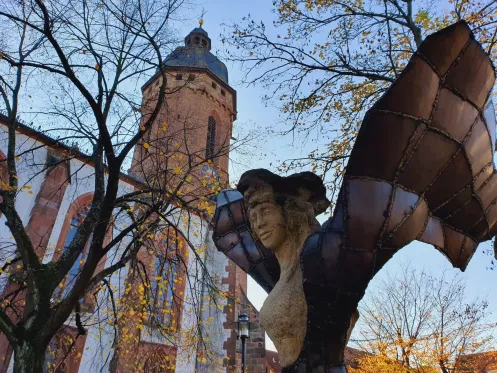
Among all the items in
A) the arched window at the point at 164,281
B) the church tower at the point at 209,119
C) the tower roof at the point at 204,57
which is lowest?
the arched window at the point at 164,281

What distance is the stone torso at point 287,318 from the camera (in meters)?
2.20

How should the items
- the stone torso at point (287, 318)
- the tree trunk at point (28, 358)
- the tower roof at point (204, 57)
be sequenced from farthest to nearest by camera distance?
the tower roof at point (204, 57) < the tree trunk at point (28, 358) < the stone torso at point (287, 318)

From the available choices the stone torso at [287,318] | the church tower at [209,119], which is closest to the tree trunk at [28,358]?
the stone torso at [287,318]

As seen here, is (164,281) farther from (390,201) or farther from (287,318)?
(390,201)

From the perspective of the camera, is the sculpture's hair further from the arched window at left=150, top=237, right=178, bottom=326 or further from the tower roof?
the tower roof

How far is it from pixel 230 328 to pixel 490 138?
14.8 meters

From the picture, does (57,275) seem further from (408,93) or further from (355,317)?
(408,93)

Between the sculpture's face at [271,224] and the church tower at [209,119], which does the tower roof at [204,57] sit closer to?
the church tower at [209,119]

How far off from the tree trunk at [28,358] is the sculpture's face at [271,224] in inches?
173

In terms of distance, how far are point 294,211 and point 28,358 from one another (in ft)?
15.3

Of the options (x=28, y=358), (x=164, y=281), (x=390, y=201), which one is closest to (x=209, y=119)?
(x=164, y=281)

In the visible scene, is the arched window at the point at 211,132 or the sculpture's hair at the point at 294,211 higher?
the arched window at the point at 211,132

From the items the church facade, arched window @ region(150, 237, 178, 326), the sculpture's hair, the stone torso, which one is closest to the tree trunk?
arched window @ region(150, 237, 178, 326)

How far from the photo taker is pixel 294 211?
2.56 m
